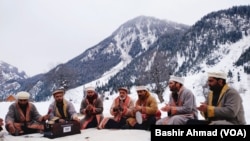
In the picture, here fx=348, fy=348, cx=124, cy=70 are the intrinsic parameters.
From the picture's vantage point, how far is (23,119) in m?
7.20

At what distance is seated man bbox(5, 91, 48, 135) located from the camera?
22.9 feet

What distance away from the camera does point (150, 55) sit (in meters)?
137

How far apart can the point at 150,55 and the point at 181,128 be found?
133 metres

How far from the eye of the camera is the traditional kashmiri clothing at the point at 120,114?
24.0 feet

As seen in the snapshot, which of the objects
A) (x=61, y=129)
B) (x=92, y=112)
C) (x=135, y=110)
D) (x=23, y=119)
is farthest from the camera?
(x=92, y=112)

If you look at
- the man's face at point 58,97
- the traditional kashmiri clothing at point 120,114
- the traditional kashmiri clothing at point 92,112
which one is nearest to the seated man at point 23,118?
the man's face at point 58,97

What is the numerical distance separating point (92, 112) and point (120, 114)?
0.64 metres

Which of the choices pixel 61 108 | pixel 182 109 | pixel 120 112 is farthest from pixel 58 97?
pixel 182 109

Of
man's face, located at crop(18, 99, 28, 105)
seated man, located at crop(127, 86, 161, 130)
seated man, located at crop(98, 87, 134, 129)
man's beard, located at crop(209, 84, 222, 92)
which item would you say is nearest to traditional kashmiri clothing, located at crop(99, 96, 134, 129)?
seated man, located at crop(98, 87, 134, 129)

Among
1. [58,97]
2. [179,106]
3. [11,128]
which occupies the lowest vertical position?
[11,128]

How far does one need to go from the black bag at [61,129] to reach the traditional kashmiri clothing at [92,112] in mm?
768

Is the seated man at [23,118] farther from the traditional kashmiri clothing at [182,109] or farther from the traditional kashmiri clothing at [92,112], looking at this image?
the traditional kashmiri clothing at [182,109]

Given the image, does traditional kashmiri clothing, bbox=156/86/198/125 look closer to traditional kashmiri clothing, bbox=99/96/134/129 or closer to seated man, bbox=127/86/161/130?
seated man, bbox=127/86/161/130

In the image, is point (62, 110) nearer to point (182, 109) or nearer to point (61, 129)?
point (61, 129)
